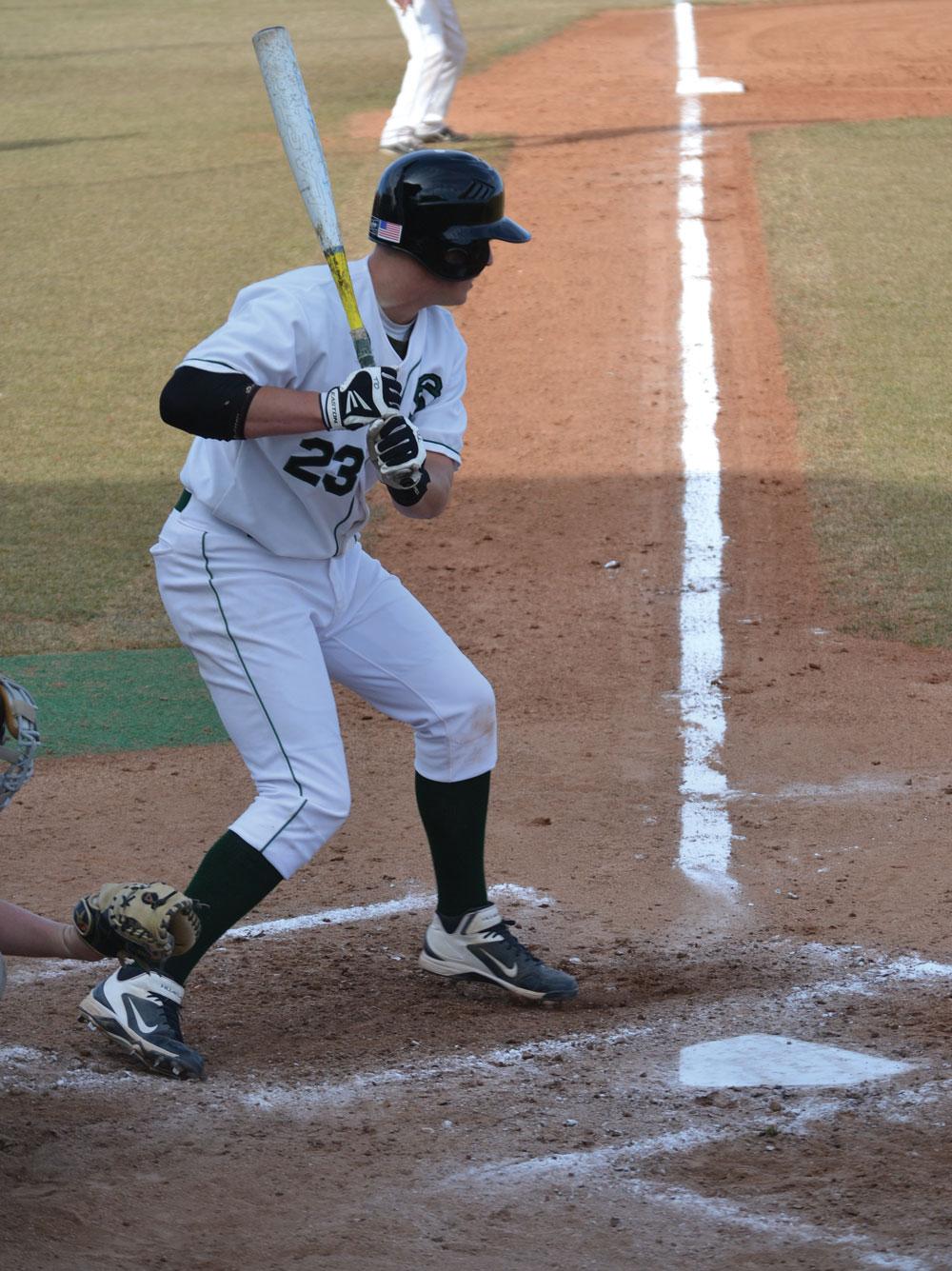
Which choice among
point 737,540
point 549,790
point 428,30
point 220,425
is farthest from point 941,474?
point 428,30

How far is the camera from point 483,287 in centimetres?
1073

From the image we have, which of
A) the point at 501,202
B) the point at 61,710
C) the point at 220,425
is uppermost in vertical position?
the point at 501,202

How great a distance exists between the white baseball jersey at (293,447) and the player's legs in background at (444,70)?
10011 mm

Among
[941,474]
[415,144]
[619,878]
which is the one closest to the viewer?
[619,878]

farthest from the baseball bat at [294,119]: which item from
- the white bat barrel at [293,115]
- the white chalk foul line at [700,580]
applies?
the white chalk foul line at [700,580]

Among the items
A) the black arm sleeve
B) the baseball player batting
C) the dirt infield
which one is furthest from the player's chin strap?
the dirt infield

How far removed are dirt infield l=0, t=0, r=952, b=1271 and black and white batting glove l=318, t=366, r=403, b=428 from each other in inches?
54.8

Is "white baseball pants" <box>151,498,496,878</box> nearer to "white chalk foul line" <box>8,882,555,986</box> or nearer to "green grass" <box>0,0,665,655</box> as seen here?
"white chalk foul line" <box>8,882,555,986</box>

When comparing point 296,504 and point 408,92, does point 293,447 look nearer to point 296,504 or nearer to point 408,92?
point 296,504

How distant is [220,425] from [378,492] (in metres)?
4.71

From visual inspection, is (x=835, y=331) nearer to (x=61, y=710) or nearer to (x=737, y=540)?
(x=737, y=540)

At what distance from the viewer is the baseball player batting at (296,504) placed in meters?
3.35

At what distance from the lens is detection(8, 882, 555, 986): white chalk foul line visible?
3.98m

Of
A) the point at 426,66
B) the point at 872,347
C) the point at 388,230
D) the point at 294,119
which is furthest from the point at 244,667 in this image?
the point at 426,66
